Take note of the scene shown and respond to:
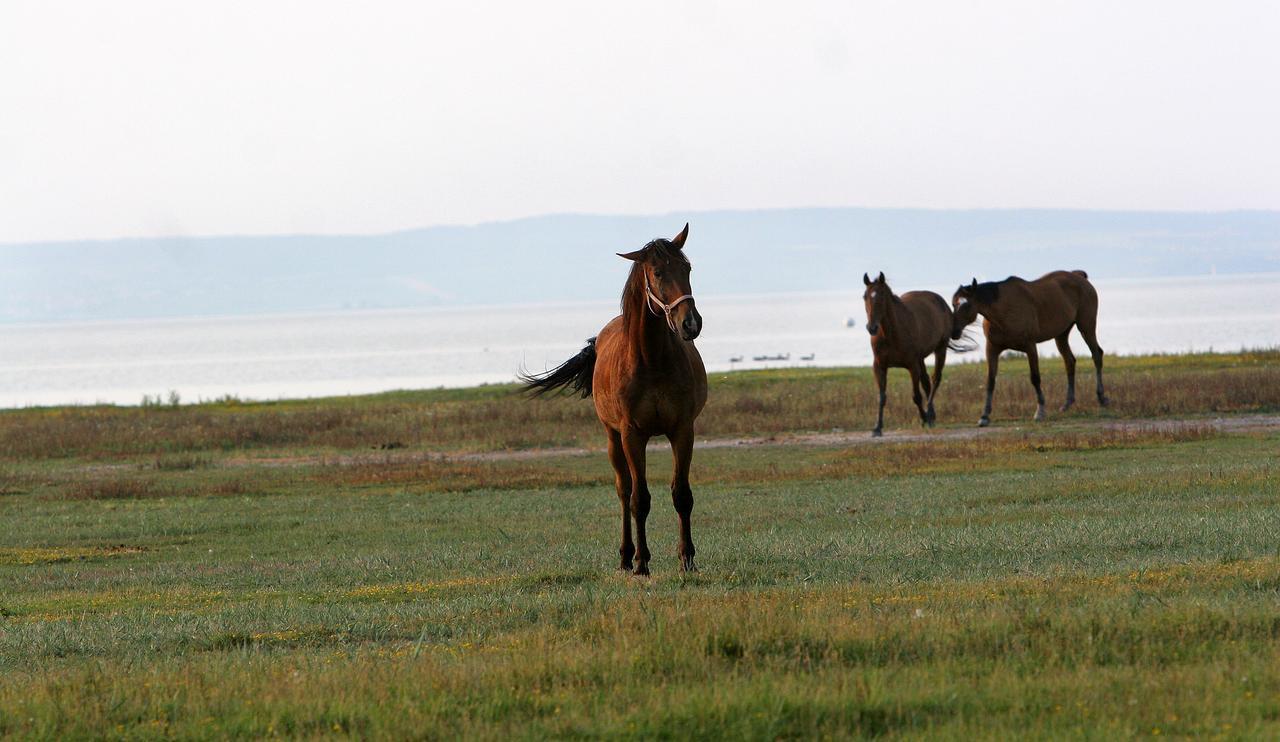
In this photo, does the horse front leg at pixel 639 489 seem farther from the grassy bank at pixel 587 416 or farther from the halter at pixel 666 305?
the grassy bank at pixel 587 416

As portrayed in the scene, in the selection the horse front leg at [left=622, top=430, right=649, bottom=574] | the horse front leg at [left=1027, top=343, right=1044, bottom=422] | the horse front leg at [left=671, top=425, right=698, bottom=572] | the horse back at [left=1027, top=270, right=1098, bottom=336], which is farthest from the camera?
the horse back at [left=1027, top=270, right=1098, bottom=336]

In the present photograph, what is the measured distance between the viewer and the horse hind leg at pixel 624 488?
40.9 ft

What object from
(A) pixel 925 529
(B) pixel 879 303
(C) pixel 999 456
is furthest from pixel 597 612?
(B) pixel 879 303

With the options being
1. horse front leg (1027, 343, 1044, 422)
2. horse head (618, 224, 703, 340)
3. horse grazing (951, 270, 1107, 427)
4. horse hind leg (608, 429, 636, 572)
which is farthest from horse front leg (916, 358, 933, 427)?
horse head (618, 224, 703, 340)

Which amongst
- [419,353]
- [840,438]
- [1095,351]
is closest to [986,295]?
[1095,351]

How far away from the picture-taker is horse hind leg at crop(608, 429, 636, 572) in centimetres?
1246

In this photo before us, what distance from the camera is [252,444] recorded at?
113 feet

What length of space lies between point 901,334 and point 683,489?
18701 mm

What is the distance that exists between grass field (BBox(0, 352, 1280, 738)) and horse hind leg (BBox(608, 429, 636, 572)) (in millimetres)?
400

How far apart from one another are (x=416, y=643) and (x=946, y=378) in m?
32.6

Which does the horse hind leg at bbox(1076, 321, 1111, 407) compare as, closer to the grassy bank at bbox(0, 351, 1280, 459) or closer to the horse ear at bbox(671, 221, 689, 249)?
the grassy bank at bbox(0, 351, 1280, 459)

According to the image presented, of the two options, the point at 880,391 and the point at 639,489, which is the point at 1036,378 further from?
the point at 639,489

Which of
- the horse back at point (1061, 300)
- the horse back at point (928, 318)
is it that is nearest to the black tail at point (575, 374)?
the horse back at point (928, 318)

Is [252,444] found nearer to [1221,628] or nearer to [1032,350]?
[1032,350]
